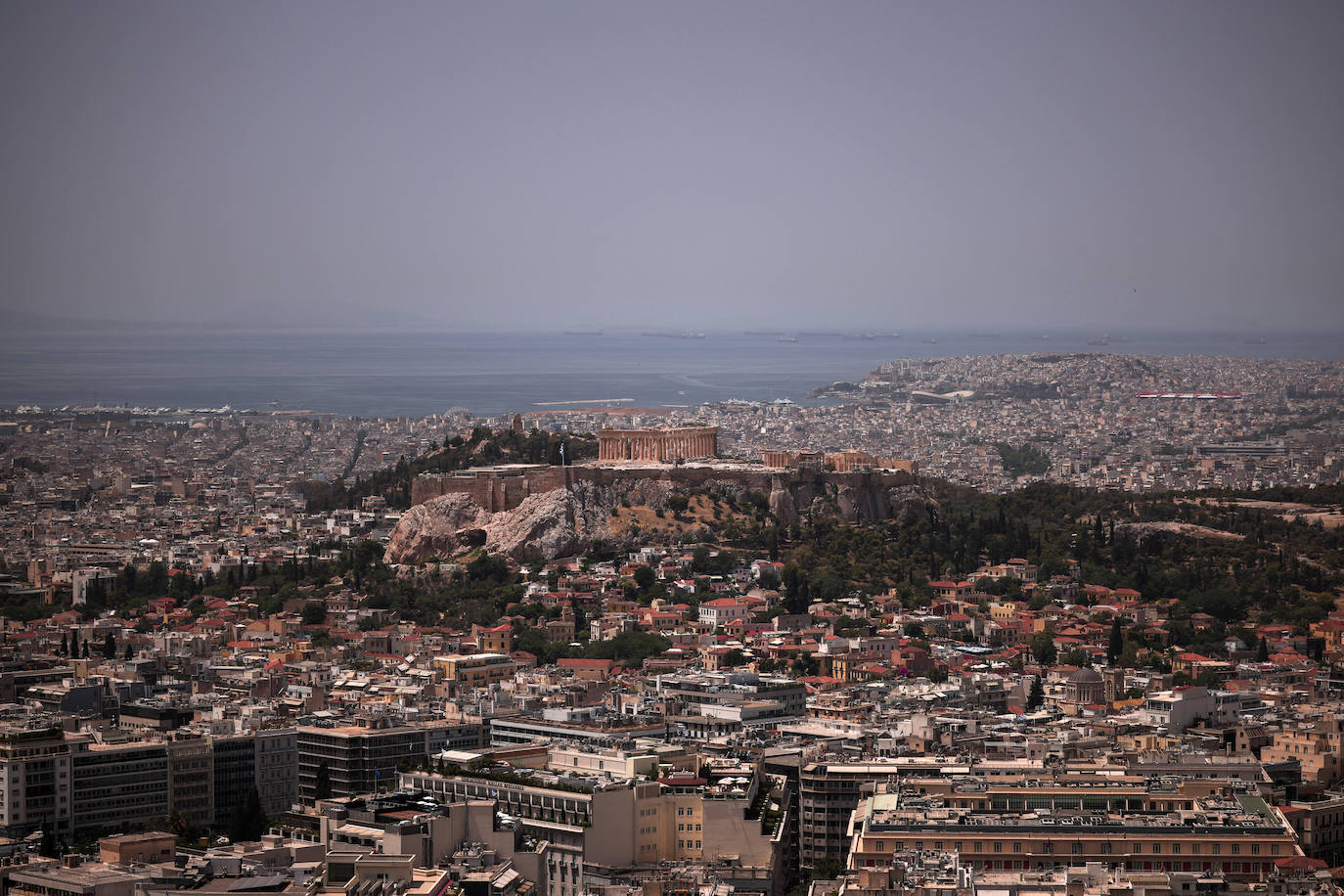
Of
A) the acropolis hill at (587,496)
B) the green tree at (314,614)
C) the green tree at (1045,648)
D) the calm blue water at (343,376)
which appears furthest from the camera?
the calm blue water at (343,376)

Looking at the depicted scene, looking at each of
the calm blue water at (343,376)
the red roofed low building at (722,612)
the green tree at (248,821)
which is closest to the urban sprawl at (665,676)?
the green tree at (248,821)

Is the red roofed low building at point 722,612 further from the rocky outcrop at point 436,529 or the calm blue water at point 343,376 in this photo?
the calm blue water at point 343,376

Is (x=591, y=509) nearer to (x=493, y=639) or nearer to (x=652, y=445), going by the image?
(x=652, y=445)

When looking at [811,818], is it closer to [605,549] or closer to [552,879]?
[552,879]

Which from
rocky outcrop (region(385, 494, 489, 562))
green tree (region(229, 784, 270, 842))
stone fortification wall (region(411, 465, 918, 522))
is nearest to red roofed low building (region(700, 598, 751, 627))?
stone fortification wall (region(411, 465, 918, 522))

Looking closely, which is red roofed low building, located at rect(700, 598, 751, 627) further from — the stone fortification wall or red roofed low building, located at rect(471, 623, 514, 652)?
the stone fortification wall

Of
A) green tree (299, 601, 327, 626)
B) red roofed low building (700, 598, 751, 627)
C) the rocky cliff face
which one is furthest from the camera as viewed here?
the rocky cliff face

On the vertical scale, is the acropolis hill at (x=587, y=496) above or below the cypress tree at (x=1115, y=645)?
above

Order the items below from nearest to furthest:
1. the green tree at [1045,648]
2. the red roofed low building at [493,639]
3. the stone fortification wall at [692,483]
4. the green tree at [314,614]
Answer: the green tree at [1045,648] < the red roofed low building at [493,639] < the green tree at [314,614] < the stone fortification wall at [692,483]
